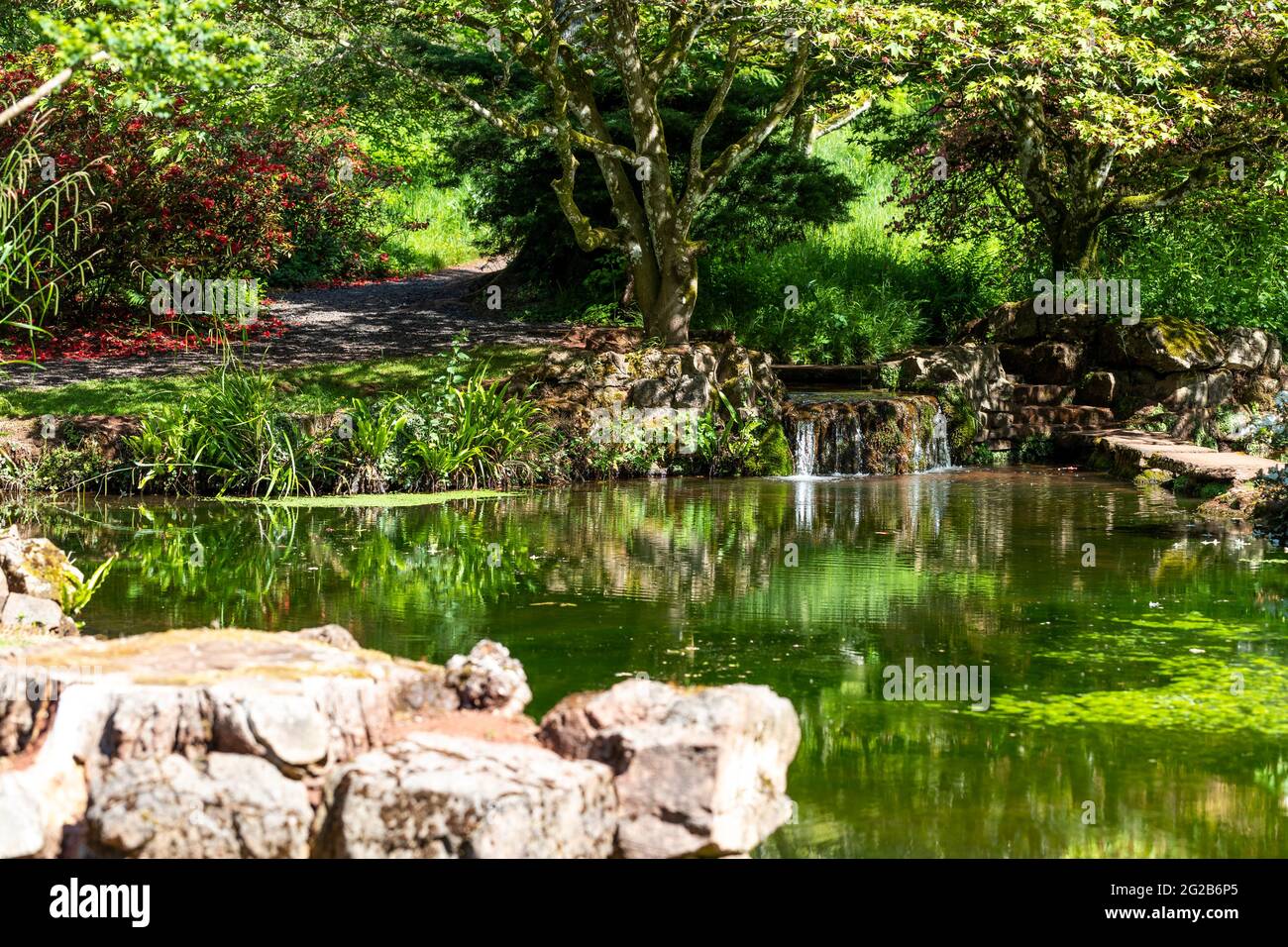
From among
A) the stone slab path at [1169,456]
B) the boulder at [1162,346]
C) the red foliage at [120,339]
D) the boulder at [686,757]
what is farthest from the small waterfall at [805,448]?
the boulder at [686,757]

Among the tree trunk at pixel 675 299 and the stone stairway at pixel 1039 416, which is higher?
the tree trunk at pixel 675 299

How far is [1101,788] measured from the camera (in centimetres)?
457

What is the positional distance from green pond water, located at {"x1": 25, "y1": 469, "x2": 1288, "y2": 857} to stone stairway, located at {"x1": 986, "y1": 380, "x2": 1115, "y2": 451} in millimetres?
4037

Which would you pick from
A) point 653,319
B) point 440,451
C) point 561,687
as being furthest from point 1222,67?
point 561,687

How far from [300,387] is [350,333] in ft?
10.2

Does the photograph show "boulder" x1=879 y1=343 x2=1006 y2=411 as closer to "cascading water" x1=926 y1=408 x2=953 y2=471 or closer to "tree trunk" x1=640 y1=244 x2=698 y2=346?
"cascading water" x1=926 y1=408 x2=953 y2=471

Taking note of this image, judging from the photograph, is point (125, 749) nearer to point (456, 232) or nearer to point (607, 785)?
point (607, 785)

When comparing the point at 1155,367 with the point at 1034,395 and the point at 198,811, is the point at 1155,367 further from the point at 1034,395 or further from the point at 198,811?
the point at 198,811

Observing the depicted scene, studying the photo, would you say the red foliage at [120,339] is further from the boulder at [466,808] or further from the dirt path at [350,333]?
the boulder at [466,808]

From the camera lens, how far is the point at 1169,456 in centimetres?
1332

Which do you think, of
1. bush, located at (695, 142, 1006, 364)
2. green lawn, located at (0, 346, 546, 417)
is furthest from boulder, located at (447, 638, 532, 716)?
bush, located at (695, 142, 1006, 364)

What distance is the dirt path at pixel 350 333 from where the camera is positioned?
14.9 metres

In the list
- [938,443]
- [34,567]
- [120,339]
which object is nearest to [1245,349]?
[938,443]

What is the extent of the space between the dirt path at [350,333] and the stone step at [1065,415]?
5.85 meters
